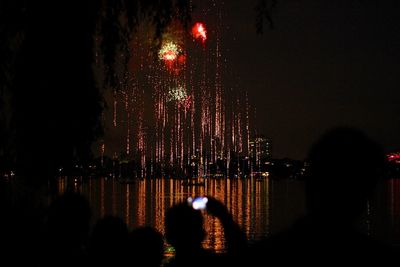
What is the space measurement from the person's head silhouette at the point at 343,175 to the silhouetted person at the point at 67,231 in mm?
2196

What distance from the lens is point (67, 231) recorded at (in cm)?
369

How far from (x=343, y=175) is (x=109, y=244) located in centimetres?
228

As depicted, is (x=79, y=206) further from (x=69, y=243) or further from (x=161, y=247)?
(x=161, y=247)

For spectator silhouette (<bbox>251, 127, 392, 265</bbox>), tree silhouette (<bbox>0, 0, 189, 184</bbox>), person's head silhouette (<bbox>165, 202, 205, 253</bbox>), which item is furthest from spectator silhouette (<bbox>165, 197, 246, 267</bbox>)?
tree silhouette (<bbox>0, 0, 189, 184</bbox>)

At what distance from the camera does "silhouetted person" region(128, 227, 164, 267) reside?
3400mm

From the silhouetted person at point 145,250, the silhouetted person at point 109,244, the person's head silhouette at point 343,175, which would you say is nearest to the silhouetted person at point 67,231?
the silhouetted person at point 109,244

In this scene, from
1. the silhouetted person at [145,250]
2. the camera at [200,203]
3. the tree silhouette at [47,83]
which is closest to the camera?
the camera at [200,203]

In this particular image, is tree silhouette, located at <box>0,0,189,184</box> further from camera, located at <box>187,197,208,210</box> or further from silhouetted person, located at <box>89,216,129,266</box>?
camera, located at <box>187,197,208,210</box>

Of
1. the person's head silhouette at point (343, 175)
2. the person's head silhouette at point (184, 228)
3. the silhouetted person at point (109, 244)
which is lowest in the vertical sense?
the silhouetted person at point (109, 244)

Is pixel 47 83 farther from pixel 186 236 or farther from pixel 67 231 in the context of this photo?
pixel 186 236

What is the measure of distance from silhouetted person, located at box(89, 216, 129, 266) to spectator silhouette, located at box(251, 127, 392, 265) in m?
1.88

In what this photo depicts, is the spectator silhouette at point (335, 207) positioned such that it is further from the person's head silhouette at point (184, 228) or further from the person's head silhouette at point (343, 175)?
the person's head silhouette at point (184, 228)

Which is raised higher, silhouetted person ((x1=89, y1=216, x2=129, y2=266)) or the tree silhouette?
the tree silhouette

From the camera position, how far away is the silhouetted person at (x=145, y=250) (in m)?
3.40
